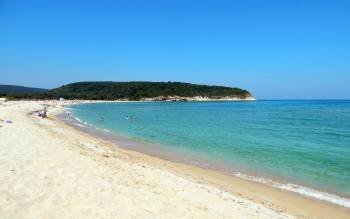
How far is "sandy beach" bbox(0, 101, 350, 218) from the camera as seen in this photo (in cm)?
700

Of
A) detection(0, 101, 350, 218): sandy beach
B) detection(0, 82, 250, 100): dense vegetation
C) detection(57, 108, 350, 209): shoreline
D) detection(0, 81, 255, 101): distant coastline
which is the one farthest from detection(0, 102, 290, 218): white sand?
detection(0, 82, 250, 100): dense vegetation

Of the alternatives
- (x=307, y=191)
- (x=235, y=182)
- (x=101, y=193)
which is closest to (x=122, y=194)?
(x=101, y=193)

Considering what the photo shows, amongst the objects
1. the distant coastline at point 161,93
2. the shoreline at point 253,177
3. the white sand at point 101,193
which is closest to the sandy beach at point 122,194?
the white sand at point 101,193

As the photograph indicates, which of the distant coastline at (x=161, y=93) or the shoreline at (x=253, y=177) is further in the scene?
the distant coastline at (x=161, y=93)

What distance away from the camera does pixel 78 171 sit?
33.4ft

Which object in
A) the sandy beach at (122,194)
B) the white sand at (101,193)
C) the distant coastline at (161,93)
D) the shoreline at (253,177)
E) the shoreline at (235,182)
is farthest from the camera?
the distant coastline at (161,93)

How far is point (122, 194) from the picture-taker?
8188 mm

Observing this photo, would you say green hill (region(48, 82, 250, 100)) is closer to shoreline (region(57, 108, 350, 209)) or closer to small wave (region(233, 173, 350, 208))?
shoreline (region(57, 108, 350, 209))

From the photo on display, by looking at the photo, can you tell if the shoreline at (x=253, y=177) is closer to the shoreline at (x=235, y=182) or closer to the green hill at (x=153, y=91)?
the shoreline at (x=235, y=182)

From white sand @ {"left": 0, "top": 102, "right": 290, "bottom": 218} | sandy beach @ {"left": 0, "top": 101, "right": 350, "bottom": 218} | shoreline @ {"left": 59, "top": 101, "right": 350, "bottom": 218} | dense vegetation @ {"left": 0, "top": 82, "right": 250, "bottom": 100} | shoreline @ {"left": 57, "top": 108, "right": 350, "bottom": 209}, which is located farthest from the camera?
dense vegetation @ {"left": 0, "top": 82, "right": 250, "bottom": 100}

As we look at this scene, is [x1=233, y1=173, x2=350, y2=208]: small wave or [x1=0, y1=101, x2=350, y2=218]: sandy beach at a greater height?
[x1=0, y1=101, x2=350, y2=218]: sandy beach

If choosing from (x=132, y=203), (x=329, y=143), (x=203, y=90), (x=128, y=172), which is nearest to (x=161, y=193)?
(x=132, y=203)

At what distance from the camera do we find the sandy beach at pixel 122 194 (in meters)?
7.00

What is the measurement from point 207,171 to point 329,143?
11727 mm
